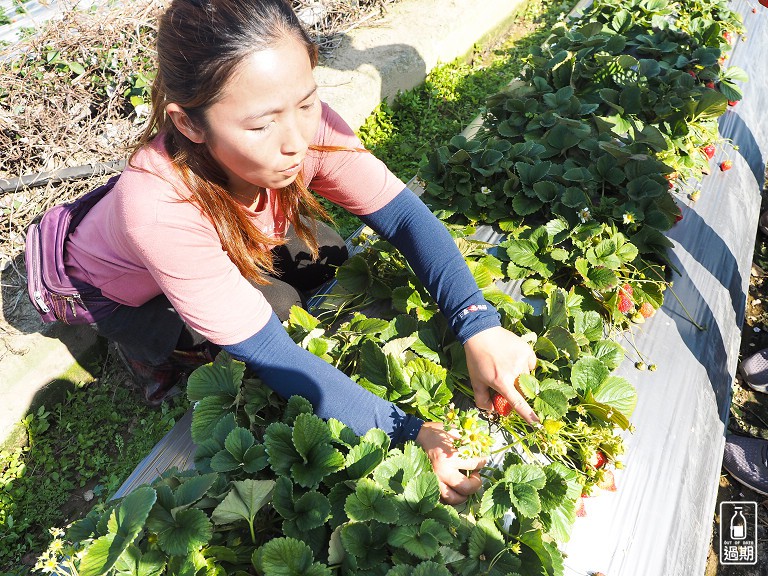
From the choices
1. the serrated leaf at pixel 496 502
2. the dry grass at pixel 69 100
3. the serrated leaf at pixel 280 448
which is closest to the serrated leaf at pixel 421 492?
the serrated leaf at pixel 496 502

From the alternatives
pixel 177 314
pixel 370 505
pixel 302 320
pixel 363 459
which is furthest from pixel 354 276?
pixel 370 505

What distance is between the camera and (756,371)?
2.46 metres

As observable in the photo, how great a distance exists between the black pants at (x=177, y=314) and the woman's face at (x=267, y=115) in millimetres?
605

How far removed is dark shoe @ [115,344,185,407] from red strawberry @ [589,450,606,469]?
5.06 feet

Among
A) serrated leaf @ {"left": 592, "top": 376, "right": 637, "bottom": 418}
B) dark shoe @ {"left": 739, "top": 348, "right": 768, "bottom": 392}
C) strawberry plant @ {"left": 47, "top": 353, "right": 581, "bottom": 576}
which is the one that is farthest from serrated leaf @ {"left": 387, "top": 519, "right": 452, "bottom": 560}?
dark shoe @ {"left": 739, "top": 348, "right": 768, "bottom": 392}

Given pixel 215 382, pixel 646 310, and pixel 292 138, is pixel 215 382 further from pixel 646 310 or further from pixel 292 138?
pixel 646 310

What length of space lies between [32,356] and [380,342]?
1.45 meters

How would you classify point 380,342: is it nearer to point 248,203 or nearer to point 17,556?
point 248,203

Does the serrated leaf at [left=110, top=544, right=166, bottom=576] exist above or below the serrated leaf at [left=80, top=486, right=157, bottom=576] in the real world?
below

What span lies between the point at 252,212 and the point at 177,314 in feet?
1.80

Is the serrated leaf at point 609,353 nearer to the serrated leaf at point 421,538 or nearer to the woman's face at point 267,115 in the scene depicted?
the serrated leaf at point 421,538

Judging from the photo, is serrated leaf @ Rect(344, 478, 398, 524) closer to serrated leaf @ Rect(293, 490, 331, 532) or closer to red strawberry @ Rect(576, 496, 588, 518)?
serrated leaf @ Rect(293, 490, 331, 532)

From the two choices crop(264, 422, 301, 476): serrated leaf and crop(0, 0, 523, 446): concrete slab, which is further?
crop(0, 0, 523, 446): concrete slab

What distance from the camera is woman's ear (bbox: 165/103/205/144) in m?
1.26
